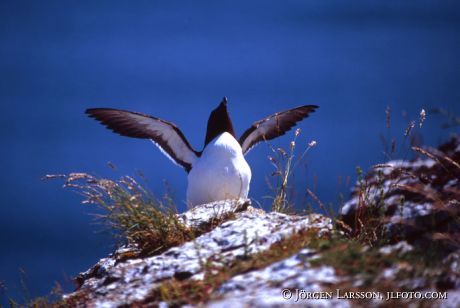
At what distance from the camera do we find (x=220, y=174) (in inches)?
328

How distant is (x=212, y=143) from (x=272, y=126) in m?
1.82

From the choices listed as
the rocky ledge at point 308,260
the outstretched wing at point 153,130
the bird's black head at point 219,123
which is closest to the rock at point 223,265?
the rocky ledge at point 308,260

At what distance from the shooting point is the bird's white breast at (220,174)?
8352 millimetres

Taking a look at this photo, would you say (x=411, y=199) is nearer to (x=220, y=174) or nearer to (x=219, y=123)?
(x=220, y=174)

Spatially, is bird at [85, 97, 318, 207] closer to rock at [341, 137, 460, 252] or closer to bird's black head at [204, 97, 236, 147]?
bird's black head at [204, 97, 236, 147]

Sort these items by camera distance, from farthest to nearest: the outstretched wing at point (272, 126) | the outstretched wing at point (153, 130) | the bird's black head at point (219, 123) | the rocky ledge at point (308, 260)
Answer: the outstretched wing at point (272, 126), the outstretched wing at point (153, 130), the bird's black head at point (219, 123), the rocky ledge at point (308, 260)

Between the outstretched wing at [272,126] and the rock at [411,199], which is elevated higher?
the outstretched wing at [272,126]

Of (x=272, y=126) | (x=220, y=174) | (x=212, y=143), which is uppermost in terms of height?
(x=272, y=126)

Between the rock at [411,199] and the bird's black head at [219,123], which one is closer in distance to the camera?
the rock at [411,199]

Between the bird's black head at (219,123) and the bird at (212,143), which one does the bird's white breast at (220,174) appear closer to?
the bird at (212,143)

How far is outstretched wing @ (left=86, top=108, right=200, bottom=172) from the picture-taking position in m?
9.23

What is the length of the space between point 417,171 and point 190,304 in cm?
403

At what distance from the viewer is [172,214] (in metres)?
6.45

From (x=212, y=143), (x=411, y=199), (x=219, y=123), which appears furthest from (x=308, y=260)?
(x=219, y=123)
